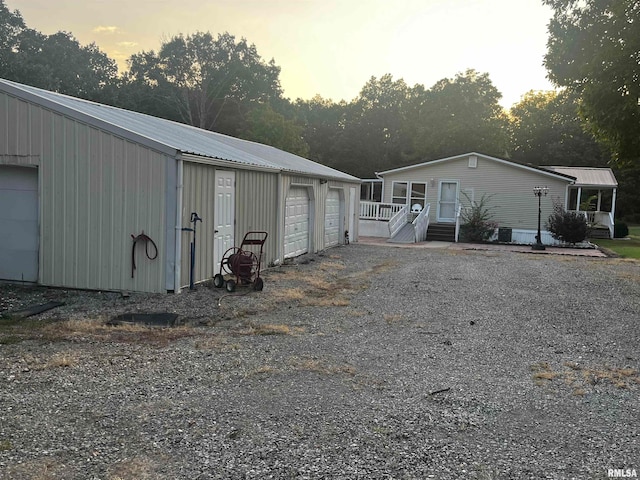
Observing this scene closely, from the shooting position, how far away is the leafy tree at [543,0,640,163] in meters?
10.4

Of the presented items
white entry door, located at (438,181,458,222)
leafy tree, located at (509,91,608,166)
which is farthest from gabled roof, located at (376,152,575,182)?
leafy tree, located at (509,91,608,166)

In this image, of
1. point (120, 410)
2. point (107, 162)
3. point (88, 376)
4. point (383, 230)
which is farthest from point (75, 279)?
point (383, 230)

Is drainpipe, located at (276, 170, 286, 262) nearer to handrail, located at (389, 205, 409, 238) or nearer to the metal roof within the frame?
handrail, located at (389, 205, 409, 238)

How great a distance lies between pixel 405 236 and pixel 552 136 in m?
29.8

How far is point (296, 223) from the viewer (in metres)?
14.7

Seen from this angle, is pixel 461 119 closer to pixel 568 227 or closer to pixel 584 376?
pixel 568 227

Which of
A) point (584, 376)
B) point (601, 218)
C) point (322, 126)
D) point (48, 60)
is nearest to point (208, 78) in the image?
point (322, 126)

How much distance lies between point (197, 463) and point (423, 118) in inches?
1682

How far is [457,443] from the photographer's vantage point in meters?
3.70

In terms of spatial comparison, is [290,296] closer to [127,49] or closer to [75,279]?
[75,279]

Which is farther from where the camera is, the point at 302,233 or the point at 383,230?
the point at 383,230

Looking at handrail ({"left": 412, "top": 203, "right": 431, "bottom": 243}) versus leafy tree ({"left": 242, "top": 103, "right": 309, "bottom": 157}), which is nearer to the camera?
handrail ({"left": 412, "top": 203, "right": 431, "bottom": 243})

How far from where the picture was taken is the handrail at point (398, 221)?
21.9 meters

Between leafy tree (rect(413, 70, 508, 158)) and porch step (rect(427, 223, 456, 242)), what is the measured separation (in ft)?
57.2
